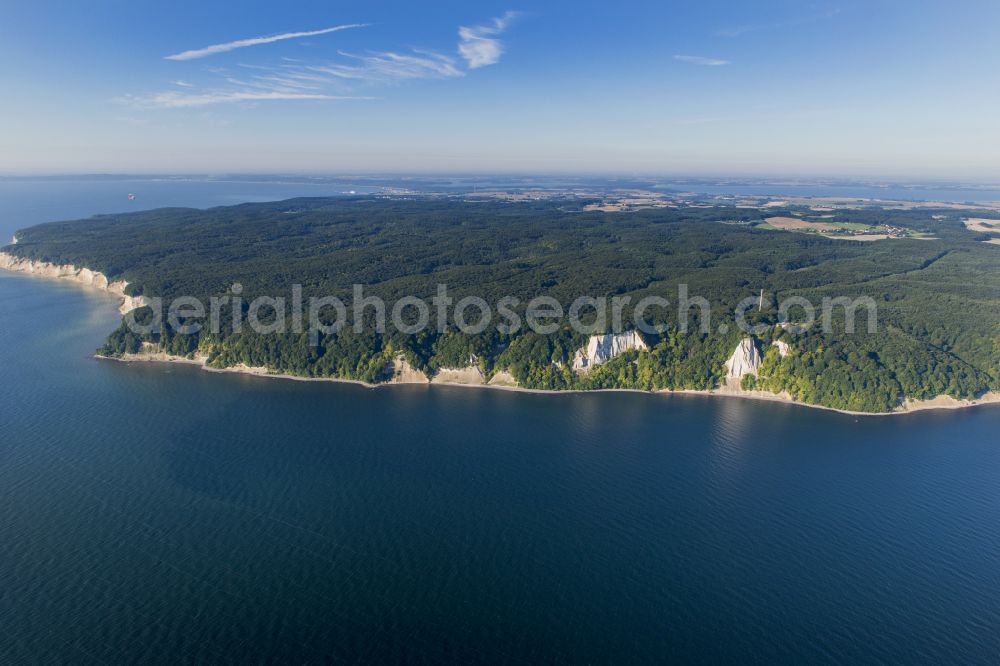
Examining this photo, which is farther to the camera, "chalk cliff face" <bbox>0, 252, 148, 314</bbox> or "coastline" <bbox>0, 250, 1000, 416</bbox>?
"chalk cliff face" <bbox>0, 252, 148, 314</bbox>

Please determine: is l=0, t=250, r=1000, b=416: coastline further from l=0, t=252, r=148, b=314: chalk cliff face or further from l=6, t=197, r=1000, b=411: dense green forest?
l=0, t=252, r=148, b=314: chalk cliff face

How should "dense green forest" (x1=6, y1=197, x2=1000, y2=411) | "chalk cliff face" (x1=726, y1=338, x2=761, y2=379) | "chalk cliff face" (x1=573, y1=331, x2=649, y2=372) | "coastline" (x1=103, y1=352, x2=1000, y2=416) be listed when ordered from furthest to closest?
"chalk cliff face" (x1=573, y1=331, x2=649, y2=372) → "chalk cliff face" (x1=726, y1=338, x2=761, y2=379) → "dense green forest" (x1=6, y1=197, x2=1000, y2=411) → "coastline" (x1=103, y1=352, x2=1000, y2=416)

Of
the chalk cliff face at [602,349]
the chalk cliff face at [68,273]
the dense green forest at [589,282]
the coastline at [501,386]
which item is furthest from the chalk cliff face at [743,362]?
the chalk cliff face at [68,273]

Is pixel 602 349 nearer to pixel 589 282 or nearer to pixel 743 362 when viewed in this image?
pixel 743 362

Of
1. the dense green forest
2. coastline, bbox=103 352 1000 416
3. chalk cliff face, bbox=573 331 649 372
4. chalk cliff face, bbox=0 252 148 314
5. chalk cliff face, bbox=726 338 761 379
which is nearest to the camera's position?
coastline, bbox=103 352 1000 416

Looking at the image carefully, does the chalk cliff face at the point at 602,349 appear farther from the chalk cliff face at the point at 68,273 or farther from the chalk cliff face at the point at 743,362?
the chalk cliff face at the point at 68,273

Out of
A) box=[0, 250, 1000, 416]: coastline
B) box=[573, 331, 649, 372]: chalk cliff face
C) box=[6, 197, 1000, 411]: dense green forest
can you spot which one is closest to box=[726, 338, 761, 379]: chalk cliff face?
box=[6, 197, 1000, 411]: dense green forest

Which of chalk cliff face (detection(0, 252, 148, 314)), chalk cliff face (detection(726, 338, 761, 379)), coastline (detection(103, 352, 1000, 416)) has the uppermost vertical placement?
chalk cliff face (detection(0, 252, 148, 314))

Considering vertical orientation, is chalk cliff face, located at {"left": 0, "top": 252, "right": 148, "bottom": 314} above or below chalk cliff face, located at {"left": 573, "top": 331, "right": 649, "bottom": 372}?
above
